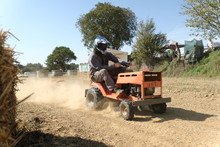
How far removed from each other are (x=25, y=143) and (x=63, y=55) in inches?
2391

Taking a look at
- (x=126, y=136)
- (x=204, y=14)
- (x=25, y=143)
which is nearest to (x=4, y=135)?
(x=25, y=143)

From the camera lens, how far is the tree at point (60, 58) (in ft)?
198

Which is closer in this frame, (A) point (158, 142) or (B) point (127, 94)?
(A) point (158, 142)

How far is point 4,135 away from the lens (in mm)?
2154

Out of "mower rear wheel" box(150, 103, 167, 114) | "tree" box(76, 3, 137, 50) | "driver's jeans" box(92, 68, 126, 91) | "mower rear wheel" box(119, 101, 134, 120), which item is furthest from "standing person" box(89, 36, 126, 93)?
"tree" box(76, 3, 137, 50)

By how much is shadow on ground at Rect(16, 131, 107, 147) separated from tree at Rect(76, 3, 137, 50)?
93.2ft

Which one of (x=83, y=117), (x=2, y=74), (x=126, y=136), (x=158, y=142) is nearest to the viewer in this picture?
(x=2, y=74)

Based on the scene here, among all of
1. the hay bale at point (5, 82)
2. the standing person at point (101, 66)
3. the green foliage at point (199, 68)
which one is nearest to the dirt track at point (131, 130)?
the hay bale at point (5, 82)

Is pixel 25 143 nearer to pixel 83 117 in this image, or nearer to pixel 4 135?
pixel 4 135

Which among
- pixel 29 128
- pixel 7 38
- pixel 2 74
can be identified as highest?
pixel 7 38

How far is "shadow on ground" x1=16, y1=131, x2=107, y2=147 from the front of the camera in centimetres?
310

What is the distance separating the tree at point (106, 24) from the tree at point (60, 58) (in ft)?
96.7

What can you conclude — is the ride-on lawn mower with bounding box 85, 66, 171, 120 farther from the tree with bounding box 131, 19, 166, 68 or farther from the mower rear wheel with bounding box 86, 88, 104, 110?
the tree with bounding box 131, 19, 166, 68

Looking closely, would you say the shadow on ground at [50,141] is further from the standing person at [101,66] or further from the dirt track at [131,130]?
the standing person at [101,66]
